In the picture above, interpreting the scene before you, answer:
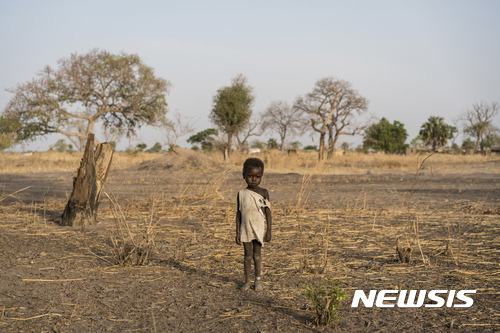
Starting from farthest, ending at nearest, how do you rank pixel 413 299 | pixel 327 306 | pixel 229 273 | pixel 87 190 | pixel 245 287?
pixel 87 190, pixel 229 273, pixel 245 287, pixel 413 299, pixel 327 306

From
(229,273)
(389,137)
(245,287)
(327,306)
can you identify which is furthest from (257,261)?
(389,137)

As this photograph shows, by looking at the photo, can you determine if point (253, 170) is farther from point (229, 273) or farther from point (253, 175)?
point (229, 273)

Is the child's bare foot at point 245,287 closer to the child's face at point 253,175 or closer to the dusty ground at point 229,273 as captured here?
the dusty ground at point 229,273

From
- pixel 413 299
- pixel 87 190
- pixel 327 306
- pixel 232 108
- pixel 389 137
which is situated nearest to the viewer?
pixel 327 306

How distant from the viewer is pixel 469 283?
3613 millimetres

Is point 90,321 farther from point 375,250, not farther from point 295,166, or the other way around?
point 295,166

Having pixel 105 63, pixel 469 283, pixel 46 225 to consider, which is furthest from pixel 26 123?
pixel 469 283

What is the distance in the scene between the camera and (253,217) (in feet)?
11.7

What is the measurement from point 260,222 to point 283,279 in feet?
1.96

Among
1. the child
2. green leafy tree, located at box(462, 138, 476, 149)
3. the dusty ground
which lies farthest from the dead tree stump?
green leafy tree, located at box(462, 138, 476, 149)

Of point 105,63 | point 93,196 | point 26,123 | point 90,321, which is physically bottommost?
point 90,321

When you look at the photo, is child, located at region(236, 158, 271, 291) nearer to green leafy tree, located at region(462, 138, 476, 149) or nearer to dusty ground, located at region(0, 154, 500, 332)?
dusty ground, located at region(0, 154, 500, 332)

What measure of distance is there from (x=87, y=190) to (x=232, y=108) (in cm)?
3031

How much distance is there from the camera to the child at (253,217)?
354 cm
